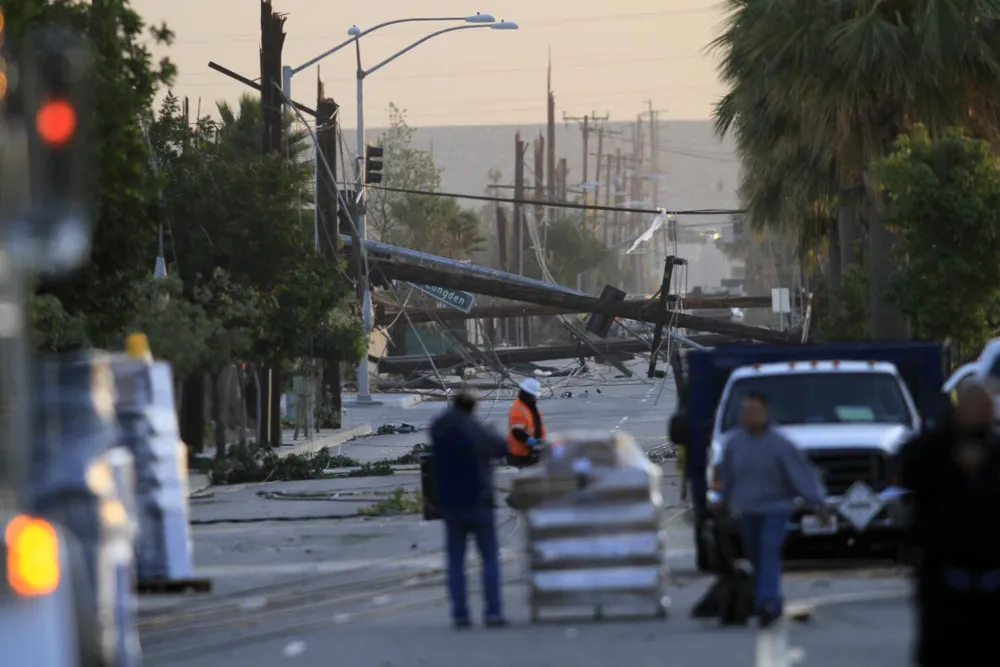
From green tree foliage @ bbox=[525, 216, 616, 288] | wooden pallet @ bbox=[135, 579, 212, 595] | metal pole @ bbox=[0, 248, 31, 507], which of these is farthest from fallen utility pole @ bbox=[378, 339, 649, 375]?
green tree foliage @ bbox=[525, 216, 616, 288]

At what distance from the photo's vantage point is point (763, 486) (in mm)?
14148

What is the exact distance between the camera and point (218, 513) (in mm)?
26203

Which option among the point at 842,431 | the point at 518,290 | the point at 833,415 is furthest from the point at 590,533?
the point at 518,290

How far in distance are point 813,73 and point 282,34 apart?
43.7ft

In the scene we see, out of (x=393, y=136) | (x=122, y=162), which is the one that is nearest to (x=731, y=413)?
(x=122, y=162)

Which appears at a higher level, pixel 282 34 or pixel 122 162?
pixel 282 34

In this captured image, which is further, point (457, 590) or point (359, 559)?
point (359, 559)

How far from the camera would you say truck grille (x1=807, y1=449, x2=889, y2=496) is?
58.7 ft

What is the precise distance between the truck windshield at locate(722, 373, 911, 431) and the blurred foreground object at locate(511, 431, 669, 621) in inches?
183

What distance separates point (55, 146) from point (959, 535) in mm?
4139

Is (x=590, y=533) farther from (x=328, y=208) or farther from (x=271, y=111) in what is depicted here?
(x=328, y=208)

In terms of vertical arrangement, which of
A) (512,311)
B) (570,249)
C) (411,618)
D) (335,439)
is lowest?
(335,439)

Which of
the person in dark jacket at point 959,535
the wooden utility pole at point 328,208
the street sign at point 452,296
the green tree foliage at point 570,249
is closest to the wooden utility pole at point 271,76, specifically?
the wooden utility pole at point 328,208

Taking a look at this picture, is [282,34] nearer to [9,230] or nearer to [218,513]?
[218,513]
